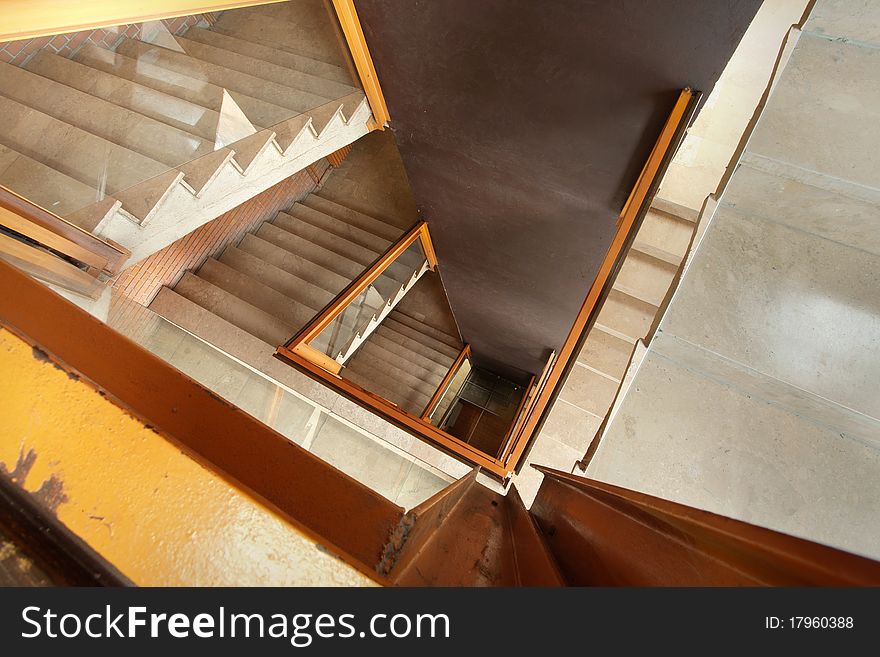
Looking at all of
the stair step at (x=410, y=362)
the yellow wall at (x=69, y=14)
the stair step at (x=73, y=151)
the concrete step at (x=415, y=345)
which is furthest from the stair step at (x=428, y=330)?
the yellow wall at (x=69, y=14)

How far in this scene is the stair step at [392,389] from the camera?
5.23m

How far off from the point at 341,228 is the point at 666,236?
13.4 feet

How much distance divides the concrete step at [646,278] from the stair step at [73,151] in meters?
3.30

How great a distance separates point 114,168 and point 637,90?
3.08 m

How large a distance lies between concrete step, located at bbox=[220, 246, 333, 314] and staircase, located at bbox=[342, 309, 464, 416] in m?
1.07

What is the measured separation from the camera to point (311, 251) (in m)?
4.86

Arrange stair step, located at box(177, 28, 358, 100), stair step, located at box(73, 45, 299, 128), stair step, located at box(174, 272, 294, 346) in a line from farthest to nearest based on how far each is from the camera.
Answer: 1. stair step, located at box(174, 272, 294, 346)
2. stair step, located at box(177, 28, 358, 100)
3. stair step, located at box(73, 45, 299, 128)

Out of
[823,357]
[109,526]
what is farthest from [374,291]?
[109,526]

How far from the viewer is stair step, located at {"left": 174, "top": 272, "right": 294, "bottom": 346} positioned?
381 cm

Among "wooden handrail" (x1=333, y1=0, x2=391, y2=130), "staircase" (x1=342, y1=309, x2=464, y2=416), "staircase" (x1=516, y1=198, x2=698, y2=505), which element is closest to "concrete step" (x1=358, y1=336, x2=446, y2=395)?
"staircase" (x1=342, y1=309, x2=464, y2=416)

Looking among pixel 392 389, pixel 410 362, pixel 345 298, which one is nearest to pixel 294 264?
pixel 345 298

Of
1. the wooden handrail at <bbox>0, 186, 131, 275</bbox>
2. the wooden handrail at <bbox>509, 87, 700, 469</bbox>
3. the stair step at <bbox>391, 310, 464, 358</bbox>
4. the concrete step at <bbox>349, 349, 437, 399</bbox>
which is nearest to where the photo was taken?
the wooden handrail at <bbox>0, 186, 131, 275</bbox>

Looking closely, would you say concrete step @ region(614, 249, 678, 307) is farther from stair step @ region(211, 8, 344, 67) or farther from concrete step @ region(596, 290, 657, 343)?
stair step @ region(211, 8, 344, 67)

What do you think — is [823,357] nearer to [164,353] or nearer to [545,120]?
[545,120]
